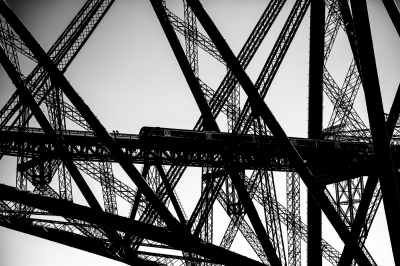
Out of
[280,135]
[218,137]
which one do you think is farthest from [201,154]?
[280,135]

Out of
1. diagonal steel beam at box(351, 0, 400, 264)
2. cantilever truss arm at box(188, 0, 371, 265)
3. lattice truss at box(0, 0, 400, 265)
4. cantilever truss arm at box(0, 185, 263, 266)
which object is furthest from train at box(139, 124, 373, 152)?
cantilever truss arm at box(0, 185, 263, 266)

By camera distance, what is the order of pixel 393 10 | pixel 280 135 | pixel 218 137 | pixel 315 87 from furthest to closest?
pixel 218 137 → pixel 315 87 → pixel 393 10 → pixel 280 135

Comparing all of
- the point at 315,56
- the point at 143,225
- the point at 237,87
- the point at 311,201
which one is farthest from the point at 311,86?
the point at 143,225

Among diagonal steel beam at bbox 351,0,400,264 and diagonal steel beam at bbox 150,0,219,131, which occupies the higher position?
diagonal steel beam at bbox 150,0,219,131

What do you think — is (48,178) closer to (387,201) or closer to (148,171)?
(148,171)

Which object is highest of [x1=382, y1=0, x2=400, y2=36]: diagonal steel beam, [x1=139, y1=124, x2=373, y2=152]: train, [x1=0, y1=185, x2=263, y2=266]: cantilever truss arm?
[x1=139, y1=124, x2=373, y2=152]: train

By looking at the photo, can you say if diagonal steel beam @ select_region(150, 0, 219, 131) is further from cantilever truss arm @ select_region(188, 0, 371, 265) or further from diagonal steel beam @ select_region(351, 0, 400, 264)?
diagonal steel beam @ select_region(351, 0, 400, 264)

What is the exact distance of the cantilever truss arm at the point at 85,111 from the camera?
13.1 meters

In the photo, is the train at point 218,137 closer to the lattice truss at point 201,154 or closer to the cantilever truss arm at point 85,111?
the lattice truss at point 201,154

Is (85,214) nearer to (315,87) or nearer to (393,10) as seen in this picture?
(393,10)

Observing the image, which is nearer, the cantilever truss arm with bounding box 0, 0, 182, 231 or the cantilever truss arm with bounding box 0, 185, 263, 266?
the cantilever truss arm with bounding box 0, 185, 263, 266

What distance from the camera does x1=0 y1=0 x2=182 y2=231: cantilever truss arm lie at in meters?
13.1

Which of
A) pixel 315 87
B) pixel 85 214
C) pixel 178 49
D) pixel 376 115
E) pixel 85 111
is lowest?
pixel 85 214

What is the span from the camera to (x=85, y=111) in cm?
1309
